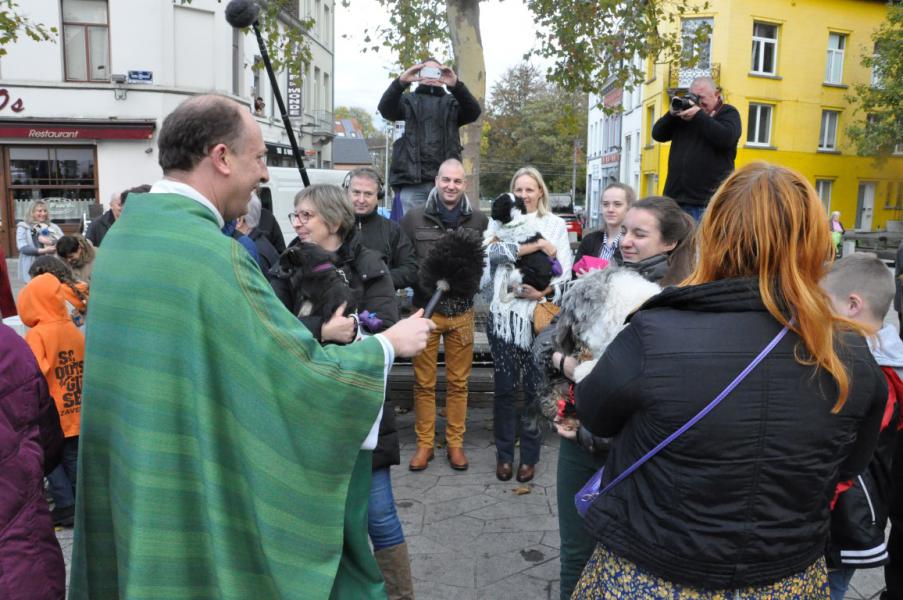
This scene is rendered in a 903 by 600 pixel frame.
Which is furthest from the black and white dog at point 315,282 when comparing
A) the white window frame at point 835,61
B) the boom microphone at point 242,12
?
the white window frame at point 835,61

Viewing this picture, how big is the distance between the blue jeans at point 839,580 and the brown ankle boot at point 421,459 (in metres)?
A: 2.72

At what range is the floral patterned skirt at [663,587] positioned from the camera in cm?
168

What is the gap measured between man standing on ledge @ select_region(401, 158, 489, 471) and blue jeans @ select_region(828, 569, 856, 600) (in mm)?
2599

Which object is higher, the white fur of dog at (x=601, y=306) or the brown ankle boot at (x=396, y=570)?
the white fur of dog at (x=601, y=306)

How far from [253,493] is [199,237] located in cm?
66

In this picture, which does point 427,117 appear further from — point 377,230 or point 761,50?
point 761,50

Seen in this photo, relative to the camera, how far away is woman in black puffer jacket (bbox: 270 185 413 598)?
2.85m

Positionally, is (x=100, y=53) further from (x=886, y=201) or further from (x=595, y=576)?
(x=886, y=201)

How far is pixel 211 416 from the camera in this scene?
176 centimetres

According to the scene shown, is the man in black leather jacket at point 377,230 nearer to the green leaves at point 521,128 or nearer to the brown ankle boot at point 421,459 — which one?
the brown ankle boot at point 421,459

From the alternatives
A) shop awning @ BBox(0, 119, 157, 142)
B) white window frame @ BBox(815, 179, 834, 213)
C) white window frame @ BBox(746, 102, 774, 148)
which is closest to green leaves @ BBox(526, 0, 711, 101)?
shop awning @ BBox(0, 119, 157, 142)

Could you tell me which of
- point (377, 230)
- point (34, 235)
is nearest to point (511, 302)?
point (377, 230)

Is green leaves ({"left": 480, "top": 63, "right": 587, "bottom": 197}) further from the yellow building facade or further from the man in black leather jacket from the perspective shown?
the man in black leather jacket

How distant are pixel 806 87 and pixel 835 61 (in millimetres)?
2099
